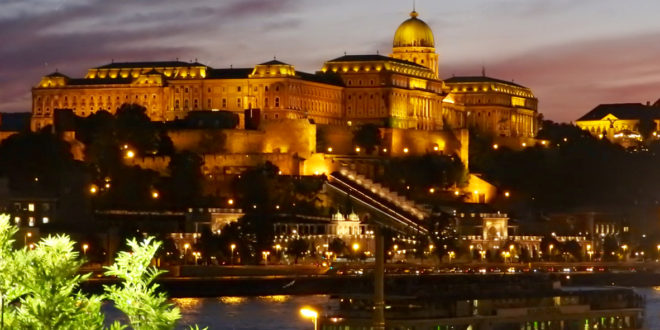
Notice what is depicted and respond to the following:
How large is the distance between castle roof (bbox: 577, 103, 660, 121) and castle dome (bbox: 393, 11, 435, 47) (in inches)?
1284

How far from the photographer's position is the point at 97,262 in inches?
2721

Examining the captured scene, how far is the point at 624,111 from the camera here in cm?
14938

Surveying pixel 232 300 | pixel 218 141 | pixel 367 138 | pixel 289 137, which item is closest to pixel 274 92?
pixel 367 138

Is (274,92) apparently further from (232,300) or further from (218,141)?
(232,300)

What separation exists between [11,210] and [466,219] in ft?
94.0

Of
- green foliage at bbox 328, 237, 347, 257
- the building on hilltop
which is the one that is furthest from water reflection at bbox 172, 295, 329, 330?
the building on hilltop

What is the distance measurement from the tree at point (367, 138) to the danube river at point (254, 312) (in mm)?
33942

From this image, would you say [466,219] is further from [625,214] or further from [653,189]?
[653,189]

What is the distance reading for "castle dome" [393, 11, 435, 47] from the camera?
120875 millimetres

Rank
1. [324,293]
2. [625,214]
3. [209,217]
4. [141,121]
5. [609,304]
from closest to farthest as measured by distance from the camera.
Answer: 1. [609,304]
2. [324,293]
3. [209,217]
4. [141,121]
5. [625,214]

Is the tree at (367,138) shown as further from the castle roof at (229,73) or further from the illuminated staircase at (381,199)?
the castle roof at (229,73)

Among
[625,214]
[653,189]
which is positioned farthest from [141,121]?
[653,189]

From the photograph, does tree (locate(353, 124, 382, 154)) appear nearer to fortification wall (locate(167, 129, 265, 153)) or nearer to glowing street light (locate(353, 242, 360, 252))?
fortification wall (locate(167, 129, 265, 153))

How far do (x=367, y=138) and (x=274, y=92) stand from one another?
6.72m
